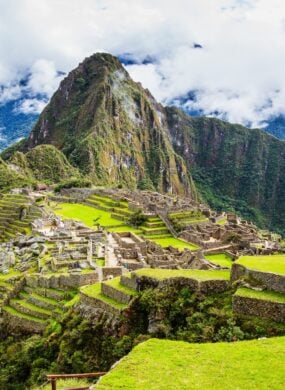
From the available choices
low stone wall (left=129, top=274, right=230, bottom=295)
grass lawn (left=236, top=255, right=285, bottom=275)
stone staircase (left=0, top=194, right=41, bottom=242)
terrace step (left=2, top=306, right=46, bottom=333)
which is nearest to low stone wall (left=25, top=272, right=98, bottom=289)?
terrace step (left=2, top=306, right=46, bottom=333)

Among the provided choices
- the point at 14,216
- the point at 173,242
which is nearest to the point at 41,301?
the point at 173,242

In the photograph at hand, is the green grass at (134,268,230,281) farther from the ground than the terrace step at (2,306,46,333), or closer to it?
farther from the ground

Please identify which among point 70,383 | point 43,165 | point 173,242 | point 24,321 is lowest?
point 70,383

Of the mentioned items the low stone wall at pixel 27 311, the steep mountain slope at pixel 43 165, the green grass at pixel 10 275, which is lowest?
the low stone wall at pixel 27 311

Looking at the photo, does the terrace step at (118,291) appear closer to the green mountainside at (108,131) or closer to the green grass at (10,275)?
the green grass at (10,275)

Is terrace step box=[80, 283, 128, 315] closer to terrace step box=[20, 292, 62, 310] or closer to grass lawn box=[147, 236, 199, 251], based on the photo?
terrace step box=[20, 292, 62, 310]

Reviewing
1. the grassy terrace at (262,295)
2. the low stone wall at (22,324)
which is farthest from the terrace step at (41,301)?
the grassy terrace at (262,295)

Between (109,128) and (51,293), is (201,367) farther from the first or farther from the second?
(109,128)
